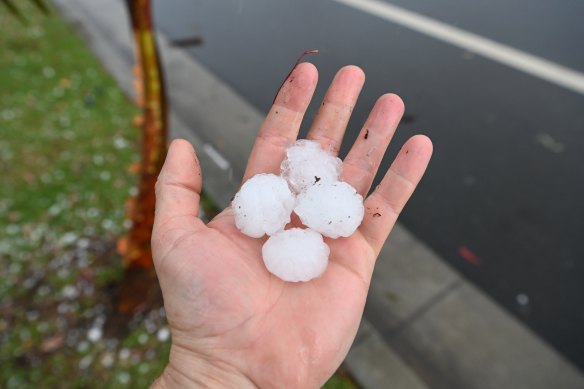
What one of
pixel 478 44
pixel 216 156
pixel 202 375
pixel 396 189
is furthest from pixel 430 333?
pixel 478 44

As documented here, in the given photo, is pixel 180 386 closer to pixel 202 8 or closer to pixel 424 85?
pixel 424 85

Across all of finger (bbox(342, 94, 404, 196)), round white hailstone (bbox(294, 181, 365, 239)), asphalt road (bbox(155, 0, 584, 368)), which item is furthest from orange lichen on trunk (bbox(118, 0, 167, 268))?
asphalt road (bbox(155, 0, 584, 368))

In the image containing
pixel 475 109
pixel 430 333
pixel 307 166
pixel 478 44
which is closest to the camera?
pixel 307 166

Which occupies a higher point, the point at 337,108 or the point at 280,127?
the point at 337,108

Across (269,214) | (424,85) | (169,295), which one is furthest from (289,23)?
(169,295)

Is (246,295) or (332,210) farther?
(332,210)

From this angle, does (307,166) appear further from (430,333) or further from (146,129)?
(430,333)

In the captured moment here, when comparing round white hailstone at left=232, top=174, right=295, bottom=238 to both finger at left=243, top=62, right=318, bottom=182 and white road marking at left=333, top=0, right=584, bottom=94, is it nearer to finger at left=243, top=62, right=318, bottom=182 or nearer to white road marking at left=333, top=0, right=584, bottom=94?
finger at left=243, top=62, right=318, bottom=182
